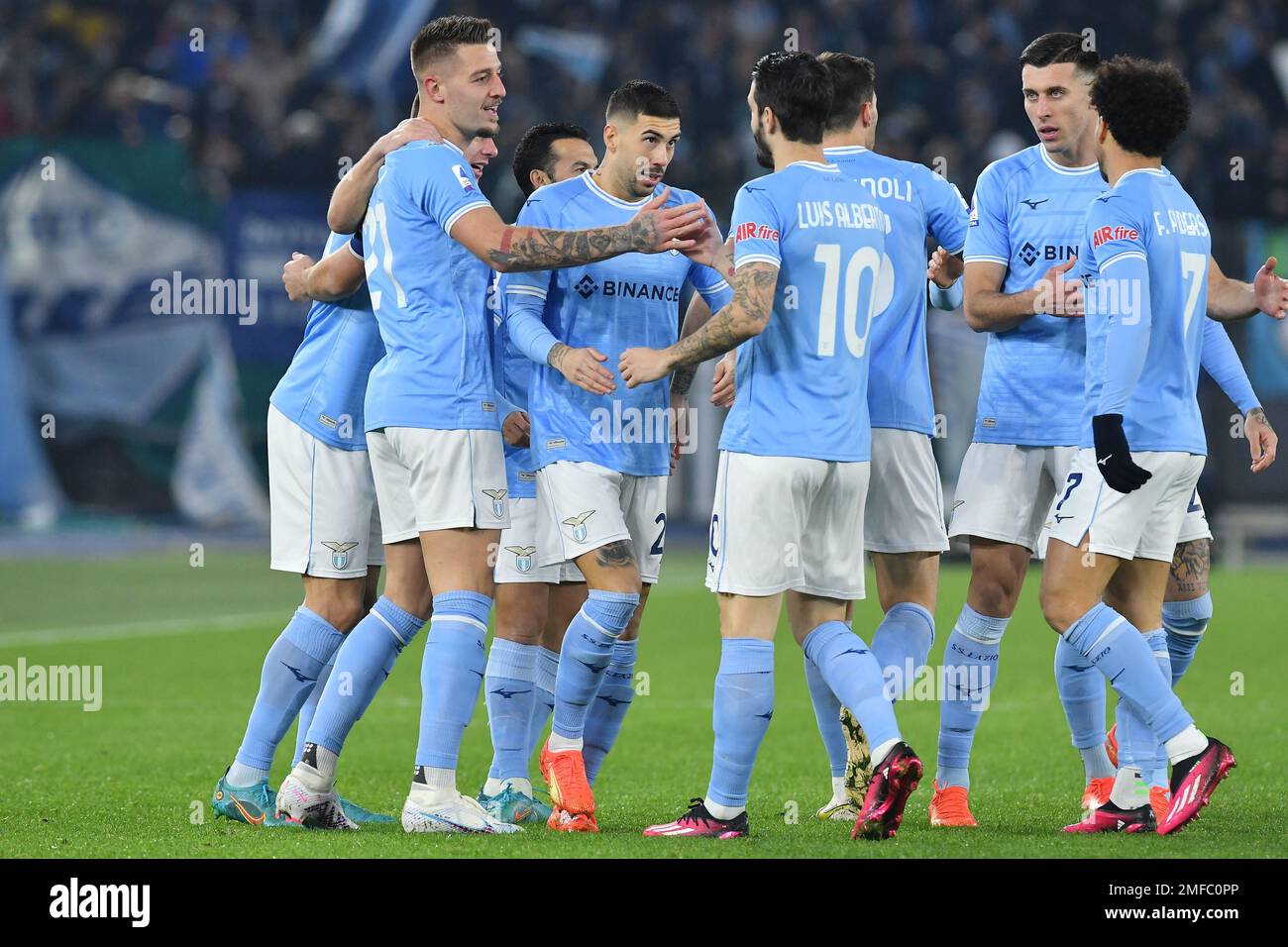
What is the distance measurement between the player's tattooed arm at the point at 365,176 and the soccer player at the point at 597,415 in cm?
50

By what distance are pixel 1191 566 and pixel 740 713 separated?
2114mm

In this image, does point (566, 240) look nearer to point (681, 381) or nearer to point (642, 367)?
point (642, 367)

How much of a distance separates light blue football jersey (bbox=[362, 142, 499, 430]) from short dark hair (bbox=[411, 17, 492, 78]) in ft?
0.96

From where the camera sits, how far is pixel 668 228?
494 cm

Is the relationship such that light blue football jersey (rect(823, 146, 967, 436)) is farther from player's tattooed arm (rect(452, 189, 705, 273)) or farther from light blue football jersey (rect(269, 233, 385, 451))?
light blue football jersey (rect(269, 233, 385, 451))

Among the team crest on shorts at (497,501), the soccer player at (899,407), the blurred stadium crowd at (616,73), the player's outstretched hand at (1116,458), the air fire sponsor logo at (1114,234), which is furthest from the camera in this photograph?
the blurred stadium crowd at (616,73)

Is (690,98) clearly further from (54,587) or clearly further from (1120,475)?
(1120,475)

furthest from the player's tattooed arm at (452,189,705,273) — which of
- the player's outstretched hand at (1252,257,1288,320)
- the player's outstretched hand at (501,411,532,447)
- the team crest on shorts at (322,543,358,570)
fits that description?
the player's outstretched hand at (1252,257,1288,320)

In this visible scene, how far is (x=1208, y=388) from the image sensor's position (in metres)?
16.7

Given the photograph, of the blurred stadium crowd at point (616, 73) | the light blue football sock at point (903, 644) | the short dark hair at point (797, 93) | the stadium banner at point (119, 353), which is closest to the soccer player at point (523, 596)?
the light blue football sock at point (903, 644)

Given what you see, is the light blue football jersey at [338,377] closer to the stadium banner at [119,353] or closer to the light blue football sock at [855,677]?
the light blue football sock at [855,677]

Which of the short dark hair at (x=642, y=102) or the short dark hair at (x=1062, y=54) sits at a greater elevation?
the short dark hair at (x=1062, y=54)

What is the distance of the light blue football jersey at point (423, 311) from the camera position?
5.21 metres
